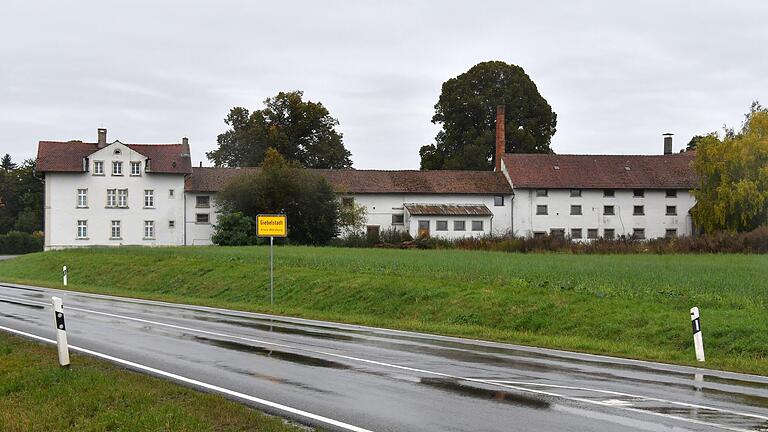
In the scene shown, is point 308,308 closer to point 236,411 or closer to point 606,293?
point 606,293

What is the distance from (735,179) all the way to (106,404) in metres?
62.8

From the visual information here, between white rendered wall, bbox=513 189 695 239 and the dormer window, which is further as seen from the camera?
white rendered wall, bbox=513 189 695 239

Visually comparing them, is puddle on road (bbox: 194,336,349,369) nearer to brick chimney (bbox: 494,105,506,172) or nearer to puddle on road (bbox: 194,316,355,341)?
puddle on road (bbox: 194,316,355,341)

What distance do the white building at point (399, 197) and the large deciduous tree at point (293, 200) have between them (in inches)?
226

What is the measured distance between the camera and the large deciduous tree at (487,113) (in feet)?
296

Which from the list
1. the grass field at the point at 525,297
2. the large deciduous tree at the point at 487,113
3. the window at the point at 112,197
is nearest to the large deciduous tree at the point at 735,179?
the large deciduous tree at the point at 487,113

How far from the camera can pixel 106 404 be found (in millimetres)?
9906

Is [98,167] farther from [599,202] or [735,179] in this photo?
[735,179]

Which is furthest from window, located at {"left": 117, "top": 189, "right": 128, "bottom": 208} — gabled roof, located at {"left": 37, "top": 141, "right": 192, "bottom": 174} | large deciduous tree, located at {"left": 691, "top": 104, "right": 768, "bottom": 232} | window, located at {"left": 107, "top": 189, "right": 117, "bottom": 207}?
large deciduous tree, located at {"left": 691, "top": 104, "right": 768, "bottom": 232}

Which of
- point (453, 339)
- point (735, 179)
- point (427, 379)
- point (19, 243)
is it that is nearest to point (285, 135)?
point (19, 243)

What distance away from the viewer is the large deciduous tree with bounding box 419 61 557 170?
90.3 metres

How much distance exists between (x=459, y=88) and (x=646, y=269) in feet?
205

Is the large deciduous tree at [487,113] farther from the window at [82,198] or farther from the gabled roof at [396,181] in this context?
the window at [82,198]

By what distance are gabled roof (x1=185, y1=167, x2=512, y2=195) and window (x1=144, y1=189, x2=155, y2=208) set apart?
3.24 meters
